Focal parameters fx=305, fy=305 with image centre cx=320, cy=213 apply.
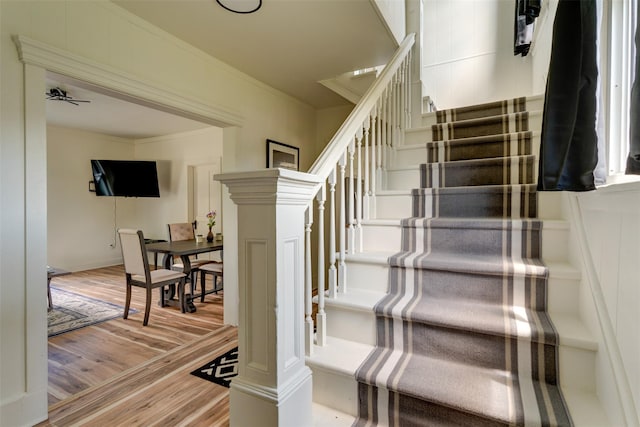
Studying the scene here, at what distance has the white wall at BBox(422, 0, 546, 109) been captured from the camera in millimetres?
3160

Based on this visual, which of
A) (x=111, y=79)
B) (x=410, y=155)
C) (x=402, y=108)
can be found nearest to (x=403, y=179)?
(x=410, y=155)

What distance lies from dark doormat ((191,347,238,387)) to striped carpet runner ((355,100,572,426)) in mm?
1166

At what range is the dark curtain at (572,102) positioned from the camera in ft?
2.50

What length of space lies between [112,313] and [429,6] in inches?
196

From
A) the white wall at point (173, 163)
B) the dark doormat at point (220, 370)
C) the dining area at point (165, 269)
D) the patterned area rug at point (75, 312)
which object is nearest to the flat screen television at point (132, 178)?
the white wall at point (173, 163)

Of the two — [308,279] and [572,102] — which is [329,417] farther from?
[572,102]

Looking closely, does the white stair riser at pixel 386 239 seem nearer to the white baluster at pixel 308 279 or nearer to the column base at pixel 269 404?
the white baluster at pixel 308 279

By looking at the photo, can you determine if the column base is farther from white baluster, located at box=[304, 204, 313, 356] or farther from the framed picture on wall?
the framed picture on wall

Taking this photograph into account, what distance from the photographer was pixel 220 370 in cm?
205

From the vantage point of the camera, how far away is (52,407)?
171 centimetres

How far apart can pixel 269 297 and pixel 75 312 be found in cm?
354

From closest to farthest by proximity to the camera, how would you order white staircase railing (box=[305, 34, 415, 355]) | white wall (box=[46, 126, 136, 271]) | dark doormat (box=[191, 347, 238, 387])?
1. white staircase railing (box=[305, 34, 415, 355])
2. dark doormat (box=[191, 347, 238, 387])
3. white wall (box=[46, 126, 136, 271])

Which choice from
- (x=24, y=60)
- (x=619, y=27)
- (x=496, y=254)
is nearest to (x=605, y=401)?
(x=496, y=254)

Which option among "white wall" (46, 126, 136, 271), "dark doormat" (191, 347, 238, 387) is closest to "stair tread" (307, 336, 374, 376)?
"dark doormat" (191, 347, 238, 387)
